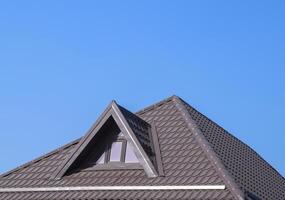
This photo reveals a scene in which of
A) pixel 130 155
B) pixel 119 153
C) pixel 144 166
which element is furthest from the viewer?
pixel 119 153

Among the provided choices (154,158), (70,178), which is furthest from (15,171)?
(154,158)

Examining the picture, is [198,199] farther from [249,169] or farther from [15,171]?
[15,171]

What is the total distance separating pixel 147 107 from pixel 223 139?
2.06m

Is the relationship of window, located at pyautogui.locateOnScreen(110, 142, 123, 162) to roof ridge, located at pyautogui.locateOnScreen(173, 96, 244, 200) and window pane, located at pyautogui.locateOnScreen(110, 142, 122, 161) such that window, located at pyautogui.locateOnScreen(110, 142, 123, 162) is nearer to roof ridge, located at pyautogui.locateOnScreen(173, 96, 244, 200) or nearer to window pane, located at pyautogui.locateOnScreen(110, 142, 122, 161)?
window pane, located at pyautogui.locateOnScreen(110, 142, 122, 161)

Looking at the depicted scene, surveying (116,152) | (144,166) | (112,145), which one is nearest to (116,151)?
(116,152)

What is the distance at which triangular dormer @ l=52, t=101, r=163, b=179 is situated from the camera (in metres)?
11.8

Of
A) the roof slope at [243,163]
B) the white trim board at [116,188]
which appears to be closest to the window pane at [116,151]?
the white trim board at [116,188]

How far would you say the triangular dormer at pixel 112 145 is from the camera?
38.8 feet

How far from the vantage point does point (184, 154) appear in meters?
11.6

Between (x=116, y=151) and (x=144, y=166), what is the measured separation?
1037mm

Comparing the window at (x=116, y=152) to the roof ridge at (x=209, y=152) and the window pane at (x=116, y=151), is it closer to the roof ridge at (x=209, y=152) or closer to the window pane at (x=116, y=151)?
the window pane at (x=116, y=151)

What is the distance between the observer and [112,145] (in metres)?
12.3

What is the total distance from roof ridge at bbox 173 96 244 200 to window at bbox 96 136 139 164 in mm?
1462

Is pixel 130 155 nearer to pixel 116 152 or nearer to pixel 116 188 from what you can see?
pixel 116 152
